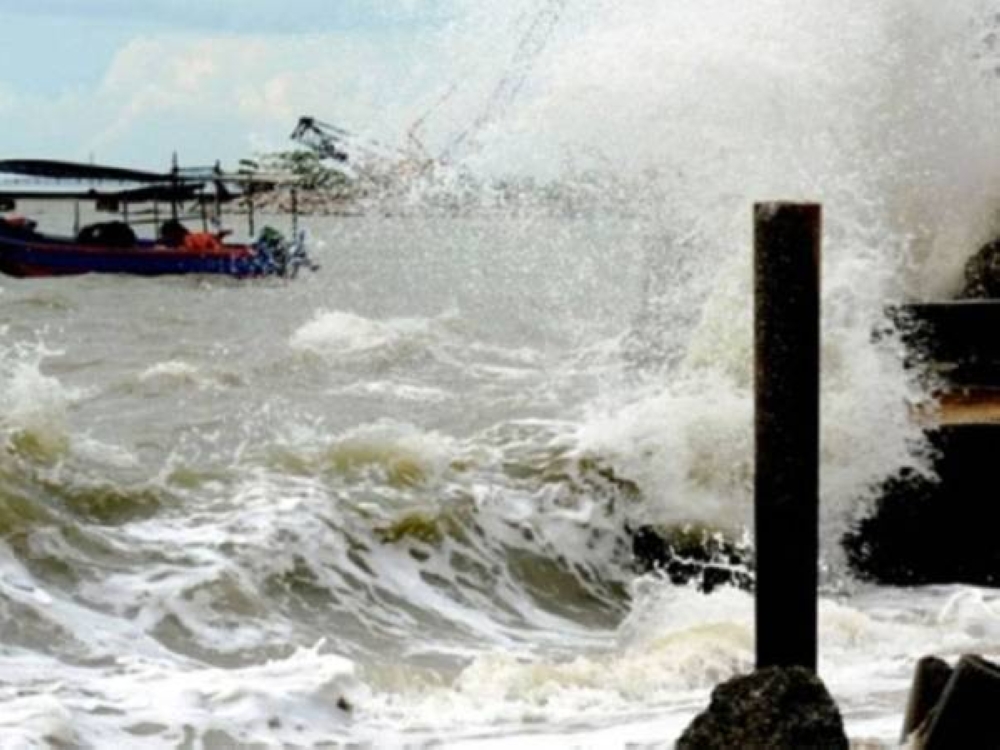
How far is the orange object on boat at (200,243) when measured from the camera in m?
48.6

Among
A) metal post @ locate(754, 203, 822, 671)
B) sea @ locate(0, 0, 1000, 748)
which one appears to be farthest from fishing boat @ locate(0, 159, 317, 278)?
metal post @ locate(754, 203, 822, 671)

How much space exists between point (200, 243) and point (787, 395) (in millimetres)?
42800

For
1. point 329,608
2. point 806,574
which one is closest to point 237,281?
point 329,608

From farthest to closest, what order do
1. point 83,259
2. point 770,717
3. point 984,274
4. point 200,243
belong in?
1. point 200,243
2. point 83,259
3. point 984,274
4. point 770,717

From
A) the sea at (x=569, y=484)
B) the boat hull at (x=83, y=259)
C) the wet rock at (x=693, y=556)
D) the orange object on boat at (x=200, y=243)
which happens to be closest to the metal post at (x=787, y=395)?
the sea at (x=569, y=484)

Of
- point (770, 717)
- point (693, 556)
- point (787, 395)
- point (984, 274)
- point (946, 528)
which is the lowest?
point (693, 556)

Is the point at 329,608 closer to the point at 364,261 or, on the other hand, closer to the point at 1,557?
the point at 1,557

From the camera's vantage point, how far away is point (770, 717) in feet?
19.1

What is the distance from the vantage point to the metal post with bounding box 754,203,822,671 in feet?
22.5

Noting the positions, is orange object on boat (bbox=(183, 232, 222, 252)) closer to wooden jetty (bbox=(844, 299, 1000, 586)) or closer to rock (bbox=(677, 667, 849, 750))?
wooden jetty (bbox=(844, 299, 1000, 586))

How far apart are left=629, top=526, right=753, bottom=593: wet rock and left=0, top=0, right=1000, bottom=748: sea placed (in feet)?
0.35

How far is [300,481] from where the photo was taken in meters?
13.0

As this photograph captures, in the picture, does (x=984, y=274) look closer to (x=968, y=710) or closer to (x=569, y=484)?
(x=569, y=484)

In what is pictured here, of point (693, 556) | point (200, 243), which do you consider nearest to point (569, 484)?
point (693, 556)
